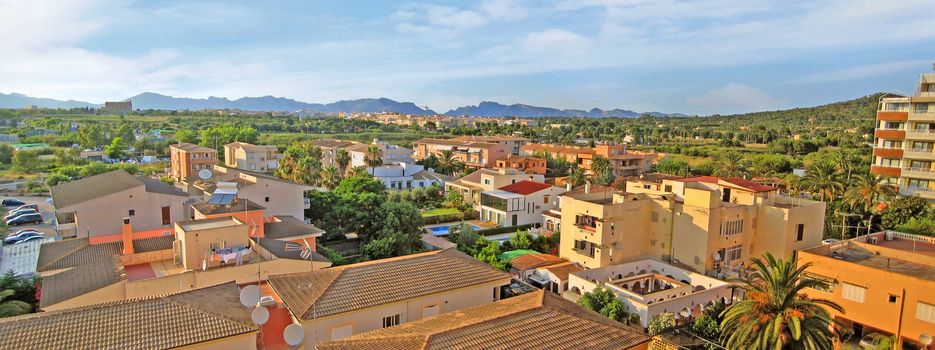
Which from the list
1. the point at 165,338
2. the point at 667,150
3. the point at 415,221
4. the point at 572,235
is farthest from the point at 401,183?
the point at 667,150

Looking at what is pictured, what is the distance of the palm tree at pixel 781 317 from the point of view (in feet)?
49.4

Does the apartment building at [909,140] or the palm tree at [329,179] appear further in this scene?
the palm tree at [329,179]

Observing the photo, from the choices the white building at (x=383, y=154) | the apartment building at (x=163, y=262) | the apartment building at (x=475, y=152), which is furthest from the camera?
→ the apartment building at (x=475, y=152)

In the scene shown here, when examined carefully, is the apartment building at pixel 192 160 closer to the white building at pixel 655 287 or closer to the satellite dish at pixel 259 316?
the white building at pixel 655 287

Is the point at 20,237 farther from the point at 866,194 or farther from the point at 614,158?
the point at 614,158

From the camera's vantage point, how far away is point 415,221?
34938 mm

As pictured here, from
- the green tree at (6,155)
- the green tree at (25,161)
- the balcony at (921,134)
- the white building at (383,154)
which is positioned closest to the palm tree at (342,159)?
the white building at (383,154)

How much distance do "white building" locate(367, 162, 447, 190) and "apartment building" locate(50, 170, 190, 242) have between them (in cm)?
3194

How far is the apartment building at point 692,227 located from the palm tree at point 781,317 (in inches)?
533

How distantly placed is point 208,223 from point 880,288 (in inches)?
1071

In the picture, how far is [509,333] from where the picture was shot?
13.8 meters

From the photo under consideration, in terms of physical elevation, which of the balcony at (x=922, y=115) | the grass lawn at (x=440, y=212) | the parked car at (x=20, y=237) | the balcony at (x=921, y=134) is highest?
the balcony at (x=922, y=115)

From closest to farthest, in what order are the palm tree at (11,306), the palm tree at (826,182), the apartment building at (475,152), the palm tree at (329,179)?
the palm tree at (11,306) → the palm tree at (826,182) → the palm tree at (329,179) → the apartment building at (475,152)

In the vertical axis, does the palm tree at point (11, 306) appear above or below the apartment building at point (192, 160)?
below
